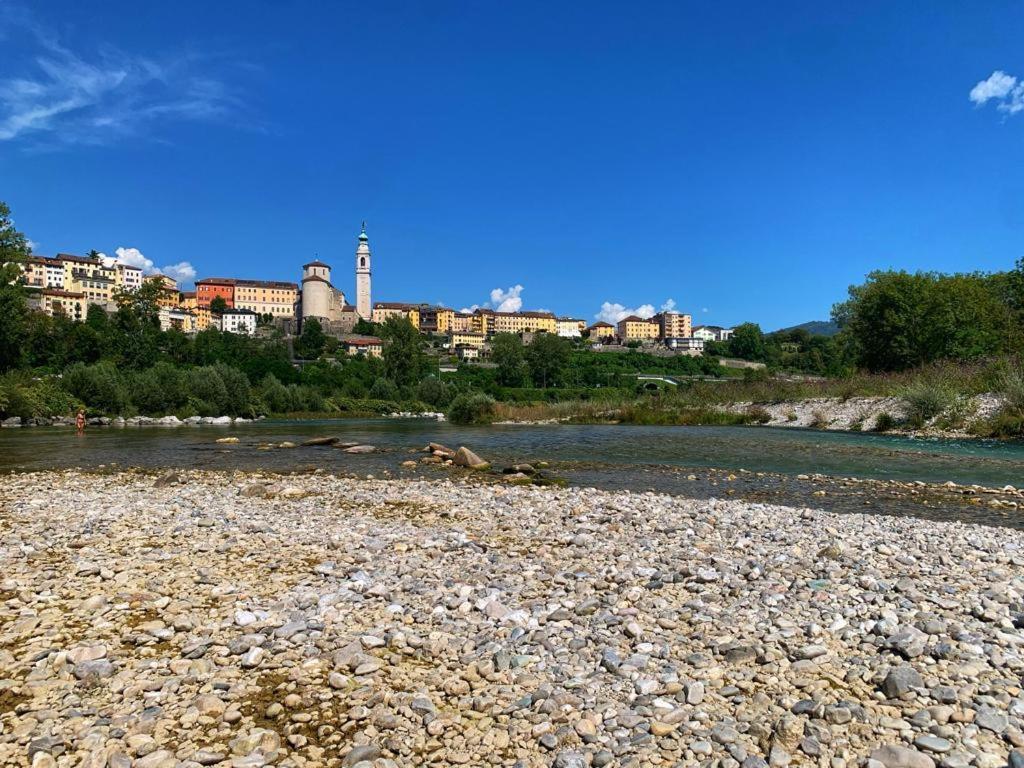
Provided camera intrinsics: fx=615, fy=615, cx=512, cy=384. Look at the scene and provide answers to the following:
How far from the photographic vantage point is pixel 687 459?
20734 mm

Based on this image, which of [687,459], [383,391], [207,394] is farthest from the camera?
[383,391]

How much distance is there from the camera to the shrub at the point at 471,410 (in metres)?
43.8

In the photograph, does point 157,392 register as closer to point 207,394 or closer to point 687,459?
point 207,394

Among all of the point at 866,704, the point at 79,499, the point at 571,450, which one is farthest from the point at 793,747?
the point at 571,450

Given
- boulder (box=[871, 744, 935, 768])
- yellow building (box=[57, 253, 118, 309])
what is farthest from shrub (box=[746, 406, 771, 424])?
yellow building (box=[57, 253, 118, 309])

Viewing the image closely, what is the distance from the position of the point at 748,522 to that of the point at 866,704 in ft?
18.0

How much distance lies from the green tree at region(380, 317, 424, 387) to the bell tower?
300 ft

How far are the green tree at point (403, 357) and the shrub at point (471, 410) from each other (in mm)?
40450

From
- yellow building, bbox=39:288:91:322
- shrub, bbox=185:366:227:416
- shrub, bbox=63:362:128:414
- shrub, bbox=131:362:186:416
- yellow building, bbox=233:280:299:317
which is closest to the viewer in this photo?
shrub, bbox=63:362:128:414

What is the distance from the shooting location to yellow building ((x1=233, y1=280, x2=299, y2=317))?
176562 millimetres

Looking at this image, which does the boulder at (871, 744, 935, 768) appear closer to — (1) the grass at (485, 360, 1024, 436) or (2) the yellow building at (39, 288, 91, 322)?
(1) the grass at (485, 360, 1024, 436)

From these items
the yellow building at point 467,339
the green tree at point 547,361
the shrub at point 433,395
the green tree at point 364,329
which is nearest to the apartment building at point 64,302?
the green tree at point 364,329

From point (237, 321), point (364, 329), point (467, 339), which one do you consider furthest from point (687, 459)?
point (237, 321)

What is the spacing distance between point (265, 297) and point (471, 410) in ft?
503
